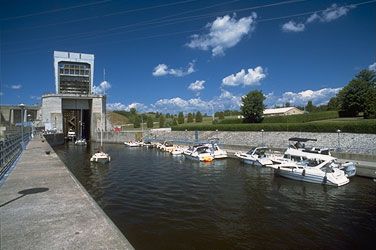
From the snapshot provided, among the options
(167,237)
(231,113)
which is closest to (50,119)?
(167,237)

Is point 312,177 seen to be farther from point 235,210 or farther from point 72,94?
point 72,94

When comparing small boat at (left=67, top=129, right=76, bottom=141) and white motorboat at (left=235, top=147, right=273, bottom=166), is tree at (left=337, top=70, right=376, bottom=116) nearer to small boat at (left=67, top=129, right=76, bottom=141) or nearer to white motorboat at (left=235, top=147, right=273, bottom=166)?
white motorboat at (left=235, top=147, right=273, bottom=166)

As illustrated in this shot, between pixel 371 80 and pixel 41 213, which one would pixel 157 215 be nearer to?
pixel 41 213

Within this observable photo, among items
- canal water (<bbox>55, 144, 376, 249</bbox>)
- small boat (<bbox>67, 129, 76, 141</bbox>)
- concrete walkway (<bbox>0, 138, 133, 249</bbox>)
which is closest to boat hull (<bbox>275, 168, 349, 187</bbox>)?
canal water (<bbox>55, 144, 376, 249</bbox>)

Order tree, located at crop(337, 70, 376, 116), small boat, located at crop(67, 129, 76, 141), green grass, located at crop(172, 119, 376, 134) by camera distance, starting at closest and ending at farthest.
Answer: green grass, located at crop(172, 119, 376, 134)
tree, located at crop(337, 70, 376, 116)
small boat, located at crop(67, 129, 76, 141)

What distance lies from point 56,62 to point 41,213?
76.2 metres

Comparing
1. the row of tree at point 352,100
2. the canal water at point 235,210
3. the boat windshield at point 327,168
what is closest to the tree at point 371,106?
the row of tree at point 352,100

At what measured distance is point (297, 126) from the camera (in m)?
46.9

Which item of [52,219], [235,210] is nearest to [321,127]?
[235,210]

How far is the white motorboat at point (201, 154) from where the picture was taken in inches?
1642

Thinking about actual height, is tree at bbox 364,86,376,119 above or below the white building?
below

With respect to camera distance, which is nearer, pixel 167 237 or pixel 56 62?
pixel 167 237

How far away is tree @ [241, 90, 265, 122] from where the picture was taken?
67.9 meters

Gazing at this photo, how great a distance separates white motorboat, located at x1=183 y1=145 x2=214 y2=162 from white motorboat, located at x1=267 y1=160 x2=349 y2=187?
13660 mm
